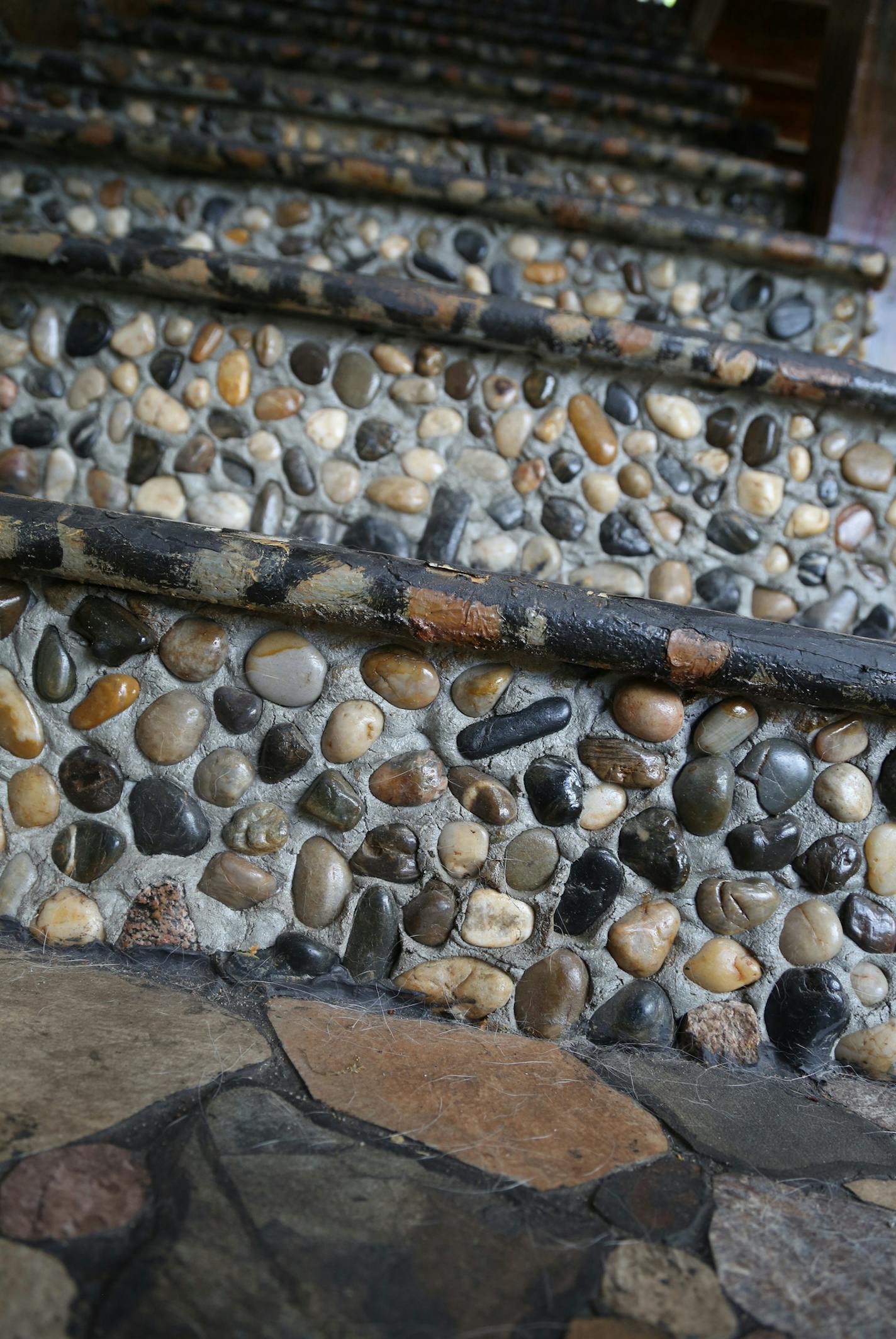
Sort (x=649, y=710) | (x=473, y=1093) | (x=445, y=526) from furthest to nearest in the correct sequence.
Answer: (x=445, y=526), (x=649, y=710), (x=473, y=1093)

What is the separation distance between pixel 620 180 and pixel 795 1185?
183 cm

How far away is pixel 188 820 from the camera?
0.80 meters

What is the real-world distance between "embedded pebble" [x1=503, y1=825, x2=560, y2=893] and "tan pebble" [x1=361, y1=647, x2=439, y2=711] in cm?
15

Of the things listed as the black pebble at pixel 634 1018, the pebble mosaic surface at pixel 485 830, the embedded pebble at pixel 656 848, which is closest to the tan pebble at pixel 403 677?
the pebble mosaic surface at pixel 485 830

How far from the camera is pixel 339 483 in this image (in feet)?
3.59

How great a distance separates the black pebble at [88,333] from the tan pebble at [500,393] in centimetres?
49

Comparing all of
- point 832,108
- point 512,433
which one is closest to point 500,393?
point 512,433

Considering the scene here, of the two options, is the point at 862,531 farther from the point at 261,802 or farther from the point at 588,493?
the point at 261,802

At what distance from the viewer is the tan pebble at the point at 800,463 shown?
1127 mm

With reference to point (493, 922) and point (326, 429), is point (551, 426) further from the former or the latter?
point (493, 922)

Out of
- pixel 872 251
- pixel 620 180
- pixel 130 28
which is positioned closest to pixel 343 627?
pixel 872 251

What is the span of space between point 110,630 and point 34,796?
172 millimetres

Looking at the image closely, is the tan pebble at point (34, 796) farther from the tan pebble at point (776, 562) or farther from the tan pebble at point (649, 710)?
the tan pebble at point (776, 562)

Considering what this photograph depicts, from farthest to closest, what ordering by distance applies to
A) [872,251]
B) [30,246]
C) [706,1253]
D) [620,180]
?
[620,180] → [872,251] → [30,246] → [706,1253]
